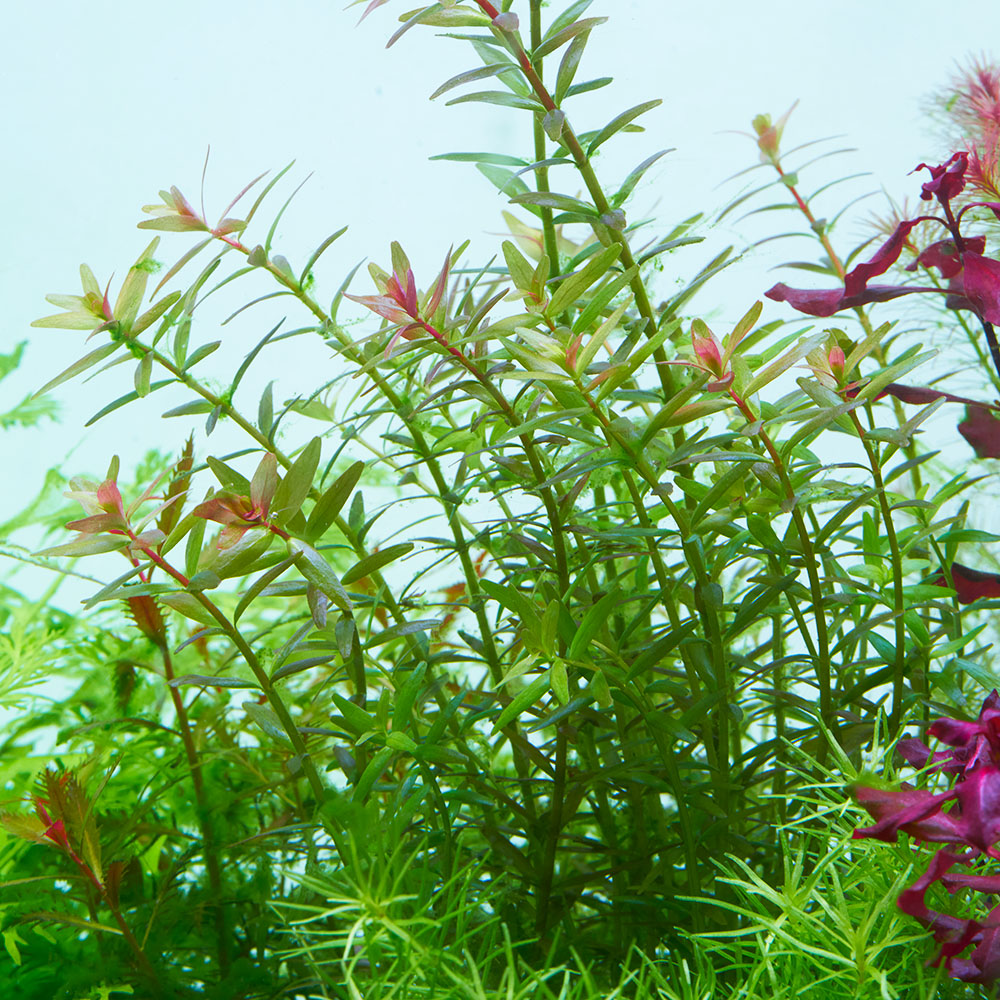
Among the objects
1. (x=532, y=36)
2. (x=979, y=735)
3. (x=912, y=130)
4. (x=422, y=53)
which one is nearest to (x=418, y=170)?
(x=422, y=53)

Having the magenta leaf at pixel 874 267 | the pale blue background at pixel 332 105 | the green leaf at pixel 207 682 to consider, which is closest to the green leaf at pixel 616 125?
the magenta leaf at pixel 874 267

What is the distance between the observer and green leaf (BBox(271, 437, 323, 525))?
418 mm

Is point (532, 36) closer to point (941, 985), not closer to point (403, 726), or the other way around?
point (403, 726)

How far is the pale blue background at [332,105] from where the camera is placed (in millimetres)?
1284

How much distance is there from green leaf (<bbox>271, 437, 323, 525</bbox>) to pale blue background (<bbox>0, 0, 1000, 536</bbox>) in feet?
2.61

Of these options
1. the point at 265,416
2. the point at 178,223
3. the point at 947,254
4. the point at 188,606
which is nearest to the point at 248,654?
the point at 188,606

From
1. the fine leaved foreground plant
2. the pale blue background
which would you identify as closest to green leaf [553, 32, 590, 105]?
the fine leaved foreground plant

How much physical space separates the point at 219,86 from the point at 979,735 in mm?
1358

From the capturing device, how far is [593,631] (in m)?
0.46

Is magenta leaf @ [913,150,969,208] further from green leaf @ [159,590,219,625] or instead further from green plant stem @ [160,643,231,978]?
green plant stem @ [160,643,231,978]

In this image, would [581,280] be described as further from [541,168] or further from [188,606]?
[188,606]

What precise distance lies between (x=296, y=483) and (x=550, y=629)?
14cm

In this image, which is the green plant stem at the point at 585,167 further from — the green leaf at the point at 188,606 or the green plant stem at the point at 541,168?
the green leaf at the point at 188,606

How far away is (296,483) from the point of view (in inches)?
16.5
